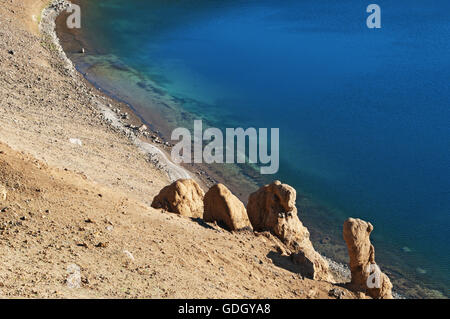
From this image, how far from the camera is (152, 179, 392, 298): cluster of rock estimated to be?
52.7ft

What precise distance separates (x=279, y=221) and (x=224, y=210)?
228cm

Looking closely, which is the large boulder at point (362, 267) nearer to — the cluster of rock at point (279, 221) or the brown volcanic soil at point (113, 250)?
the cluster of rock at point (279, 221)

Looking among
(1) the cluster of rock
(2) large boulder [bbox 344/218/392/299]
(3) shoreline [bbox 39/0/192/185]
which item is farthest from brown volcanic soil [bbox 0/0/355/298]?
(3) shoreline [bbox 39/0/192/185]

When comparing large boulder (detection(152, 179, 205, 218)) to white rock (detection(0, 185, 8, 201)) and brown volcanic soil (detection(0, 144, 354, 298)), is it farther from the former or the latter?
white rock (detection(0, 185, 8, 201))

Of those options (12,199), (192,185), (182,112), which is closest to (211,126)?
(182,112)

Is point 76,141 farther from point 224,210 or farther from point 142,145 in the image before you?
point 224,210

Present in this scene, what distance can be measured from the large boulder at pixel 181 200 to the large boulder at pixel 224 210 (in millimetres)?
835

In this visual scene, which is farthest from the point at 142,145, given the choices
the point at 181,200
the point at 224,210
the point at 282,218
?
the point at 282,218

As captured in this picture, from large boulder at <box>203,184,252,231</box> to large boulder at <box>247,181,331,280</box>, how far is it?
916mm

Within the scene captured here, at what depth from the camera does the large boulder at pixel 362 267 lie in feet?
52.5

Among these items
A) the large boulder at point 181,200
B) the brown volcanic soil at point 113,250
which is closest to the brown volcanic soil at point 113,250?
the brown volcanic soil at point 113,250

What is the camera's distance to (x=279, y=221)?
18000 mm
